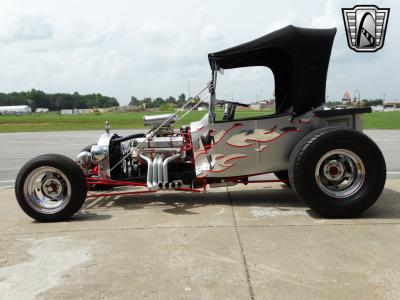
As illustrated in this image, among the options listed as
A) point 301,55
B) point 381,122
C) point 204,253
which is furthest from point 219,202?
point 381,122

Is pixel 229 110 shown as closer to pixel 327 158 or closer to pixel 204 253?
pixel 327 158

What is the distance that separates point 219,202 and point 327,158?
5.37 feet

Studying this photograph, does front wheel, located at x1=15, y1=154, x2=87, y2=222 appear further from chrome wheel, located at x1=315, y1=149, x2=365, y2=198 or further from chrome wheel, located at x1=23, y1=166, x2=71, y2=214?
chrome wheel, located at x1=315, y1=149, x2=365, y2=198

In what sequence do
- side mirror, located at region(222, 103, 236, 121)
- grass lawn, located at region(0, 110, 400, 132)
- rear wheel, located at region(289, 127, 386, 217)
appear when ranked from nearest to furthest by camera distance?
rear wheel, located at region(289, 127, 386, 217)
side mirror, located at region(222, 103, 236, 121)
grass lawn, located at region(0, 110, 400, 132)

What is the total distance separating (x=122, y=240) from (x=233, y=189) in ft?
9.45

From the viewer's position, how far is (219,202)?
240 inches

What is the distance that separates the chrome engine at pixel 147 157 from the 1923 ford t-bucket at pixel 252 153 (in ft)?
0.05

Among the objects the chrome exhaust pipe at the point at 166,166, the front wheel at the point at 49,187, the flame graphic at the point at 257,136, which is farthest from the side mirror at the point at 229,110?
the front wheel at the point at 49,187

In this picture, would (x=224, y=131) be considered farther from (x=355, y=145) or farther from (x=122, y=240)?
(x=122, y=240)

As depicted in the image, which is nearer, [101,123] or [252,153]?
[252,153]

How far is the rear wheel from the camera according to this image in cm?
507

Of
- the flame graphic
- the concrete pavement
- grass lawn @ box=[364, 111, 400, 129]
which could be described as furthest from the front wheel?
grass lawn @ box=[364, 111, 400, 129]

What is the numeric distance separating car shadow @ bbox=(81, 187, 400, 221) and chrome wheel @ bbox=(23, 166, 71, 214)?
1.05 feet

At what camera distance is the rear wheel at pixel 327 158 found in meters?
5.07
